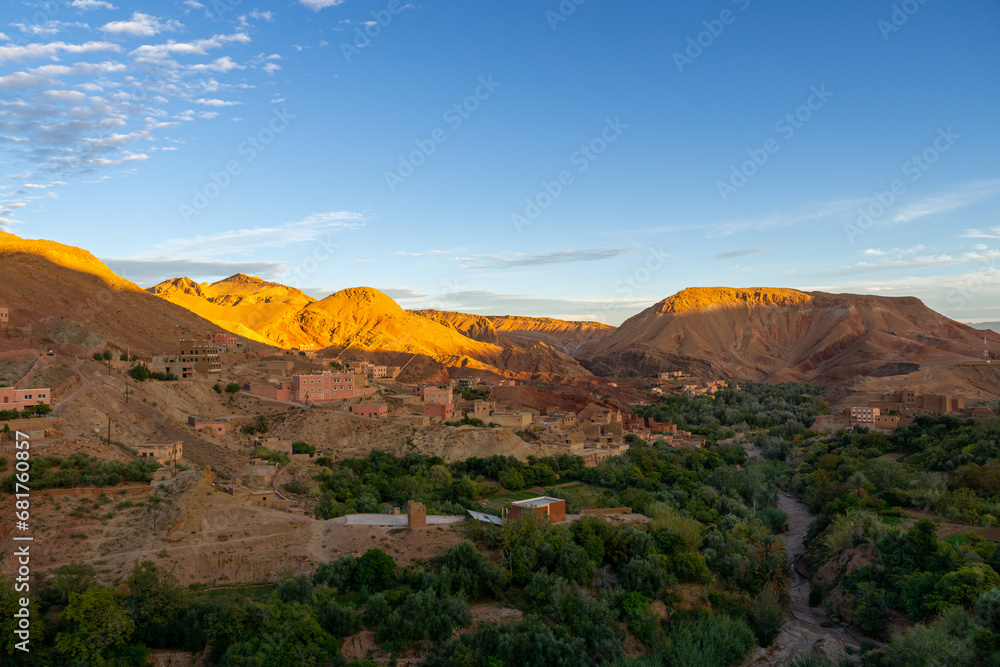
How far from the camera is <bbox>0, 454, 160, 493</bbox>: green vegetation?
22328 mm

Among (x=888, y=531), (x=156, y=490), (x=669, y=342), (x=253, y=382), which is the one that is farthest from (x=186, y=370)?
(x=669, y=342)

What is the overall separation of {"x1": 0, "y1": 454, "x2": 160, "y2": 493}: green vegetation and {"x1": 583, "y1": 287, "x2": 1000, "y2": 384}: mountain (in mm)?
93037

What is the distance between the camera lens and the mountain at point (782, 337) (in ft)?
→ 354

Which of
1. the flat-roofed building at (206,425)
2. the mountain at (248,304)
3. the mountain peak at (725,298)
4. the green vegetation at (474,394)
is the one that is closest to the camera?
the flat-roofed building at (206,425)

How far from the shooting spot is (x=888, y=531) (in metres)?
26.0

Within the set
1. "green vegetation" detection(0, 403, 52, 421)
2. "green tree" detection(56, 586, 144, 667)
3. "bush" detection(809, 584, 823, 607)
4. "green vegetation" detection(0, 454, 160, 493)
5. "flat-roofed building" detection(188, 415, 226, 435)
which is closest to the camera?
"green tree" detection(56, 586, 144, 667)

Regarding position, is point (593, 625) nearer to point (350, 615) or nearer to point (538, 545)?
point (538, 545)

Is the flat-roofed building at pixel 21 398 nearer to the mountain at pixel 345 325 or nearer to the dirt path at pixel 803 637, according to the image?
the dirt path at pixel 803 637

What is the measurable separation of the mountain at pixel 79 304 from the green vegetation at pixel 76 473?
29595 mm

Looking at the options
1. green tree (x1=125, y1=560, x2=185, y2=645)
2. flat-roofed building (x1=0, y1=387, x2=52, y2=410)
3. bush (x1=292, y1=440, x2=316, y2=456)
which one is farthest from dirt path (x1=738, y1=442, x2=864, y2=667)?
flat-roofed building (x1=0, y1=387, x2=52, y2=410)

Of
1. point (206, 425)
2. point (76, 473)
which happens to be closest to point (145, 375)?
point (206, 425)

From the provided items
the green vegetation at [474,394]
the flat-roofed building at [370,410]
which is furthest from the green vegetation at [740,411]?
the flat-roofed building at [370,410]

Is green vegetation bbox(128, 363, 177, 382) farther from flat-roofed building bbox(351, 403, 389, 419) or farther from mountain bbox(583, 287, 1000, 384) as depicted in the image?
mountain bbox(583, 287, 1000, 384)

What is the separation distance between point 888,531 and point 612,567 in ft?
37.7
